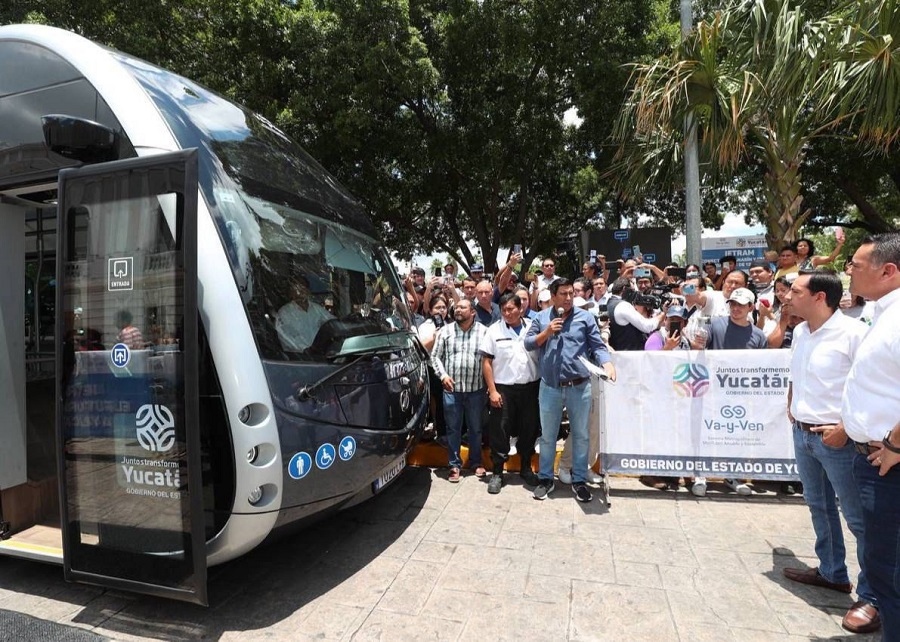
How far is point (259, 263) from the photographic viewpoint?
10.4 ft

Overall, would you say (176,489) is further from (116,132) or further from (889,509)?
(889,509)

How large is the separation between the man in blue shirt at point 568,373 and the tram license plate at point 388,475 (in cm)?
140

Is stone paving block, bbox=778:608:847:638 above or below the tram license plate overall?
below

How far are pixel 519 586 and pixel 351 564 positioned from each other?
1.17m

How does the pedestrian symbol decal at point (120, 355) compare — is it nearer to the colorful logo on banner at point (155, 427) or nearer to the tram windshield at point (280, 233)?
the colorful logo on banner at point (155, 427)

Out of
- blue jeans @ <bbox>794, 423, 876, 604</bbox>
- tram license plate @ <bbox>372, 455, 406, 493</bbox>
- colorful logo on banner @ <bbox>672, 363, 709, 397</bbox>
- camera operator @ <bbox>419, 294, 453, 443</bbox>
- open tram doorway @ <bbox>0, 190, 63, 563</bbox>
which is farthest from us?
camera operator @ <bbox>419, 294, 453, 443</bbox>

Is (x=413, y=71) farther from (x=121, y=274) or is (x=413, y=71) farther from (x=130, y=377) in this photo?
(x=130, y=377)

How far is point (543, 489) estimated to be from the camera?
16.0 ft

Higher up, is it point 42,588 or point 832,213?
point 832,213

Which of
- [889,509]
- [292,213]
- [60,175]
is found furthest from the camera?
[292,213]

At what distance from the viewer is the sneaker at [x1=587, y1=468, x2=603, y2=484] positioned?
17.0 feet

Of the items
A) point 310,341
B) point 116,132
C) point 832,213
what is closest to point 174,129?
point 116,132

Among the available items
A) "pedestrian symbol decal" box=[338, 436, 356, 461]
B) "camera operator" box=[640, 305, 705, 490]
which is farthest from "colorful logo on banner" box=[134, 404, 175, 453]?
"camera operator" box=[640, 305, 705, 490]

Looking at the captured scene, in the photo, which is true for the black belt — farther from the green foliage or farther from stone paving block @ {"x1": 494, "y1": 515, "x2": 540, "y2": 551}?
the green foliage
